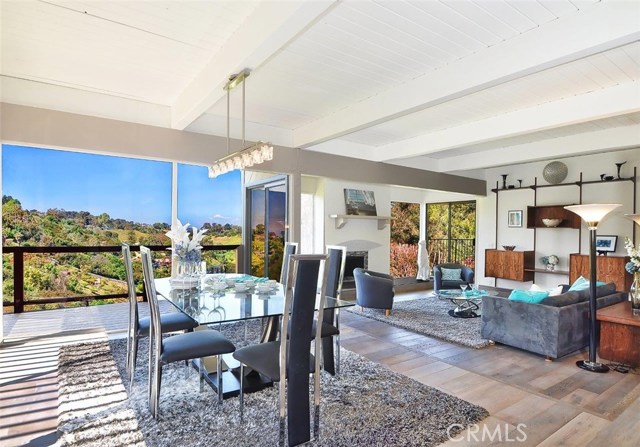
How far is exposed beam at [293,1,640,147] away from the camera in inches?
89.4

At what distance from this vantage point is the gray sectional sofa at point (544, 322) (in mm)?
3662

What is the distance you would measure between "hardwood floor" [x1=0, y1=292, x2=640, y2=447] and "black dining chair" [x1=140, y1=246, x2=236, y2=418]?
2.04 feet

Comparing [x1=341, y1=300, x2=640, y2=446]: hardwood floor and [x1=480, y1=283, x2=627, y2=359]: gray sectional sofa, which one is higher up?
[x1=480, y1=283, x2=627, y2=359]: gray sectional sofa

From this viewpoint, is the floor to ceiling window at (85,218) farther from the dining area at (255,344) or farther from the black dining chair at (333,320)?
the black dining chair at (333,320)

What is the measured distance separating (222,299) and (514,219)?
6.88 metres

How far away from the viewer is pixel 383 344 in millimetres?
4164

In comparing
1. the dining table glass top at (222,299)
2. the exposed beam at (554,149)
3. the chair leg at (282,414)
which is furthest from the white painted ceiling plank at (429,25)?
the exposed beam at (554,149)

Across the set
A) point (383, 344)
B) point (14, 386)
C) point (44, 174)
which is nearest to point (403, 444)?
point (383, 344)

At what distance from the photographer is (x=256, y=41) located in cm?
238

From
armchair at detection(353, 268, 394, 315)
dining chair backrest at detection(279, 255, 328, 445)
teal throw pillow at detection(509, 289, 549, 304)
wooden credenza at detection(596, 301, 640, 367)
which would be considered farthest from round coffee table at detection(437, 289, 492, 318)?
dining chair backrest at detection(279, 255, 328, 445)

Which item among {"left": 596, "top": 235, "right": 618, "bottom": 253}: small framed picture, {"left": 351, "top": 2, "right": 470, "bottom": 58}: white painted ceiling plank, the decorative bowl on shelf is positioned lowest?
{"left": 596, "top": 235, "right": 618, "bottom": 253}: small framed picture

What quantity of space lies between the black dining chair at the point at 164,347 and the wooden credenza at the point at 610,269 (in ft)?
20.1

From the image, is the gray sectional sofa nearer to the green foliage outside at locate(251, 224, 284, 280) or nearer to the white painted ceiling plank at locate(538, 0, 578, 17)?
the white painted ceiling plank at locate(538, 0, 578, 17)

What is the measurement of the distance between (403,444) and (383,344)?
201cm
